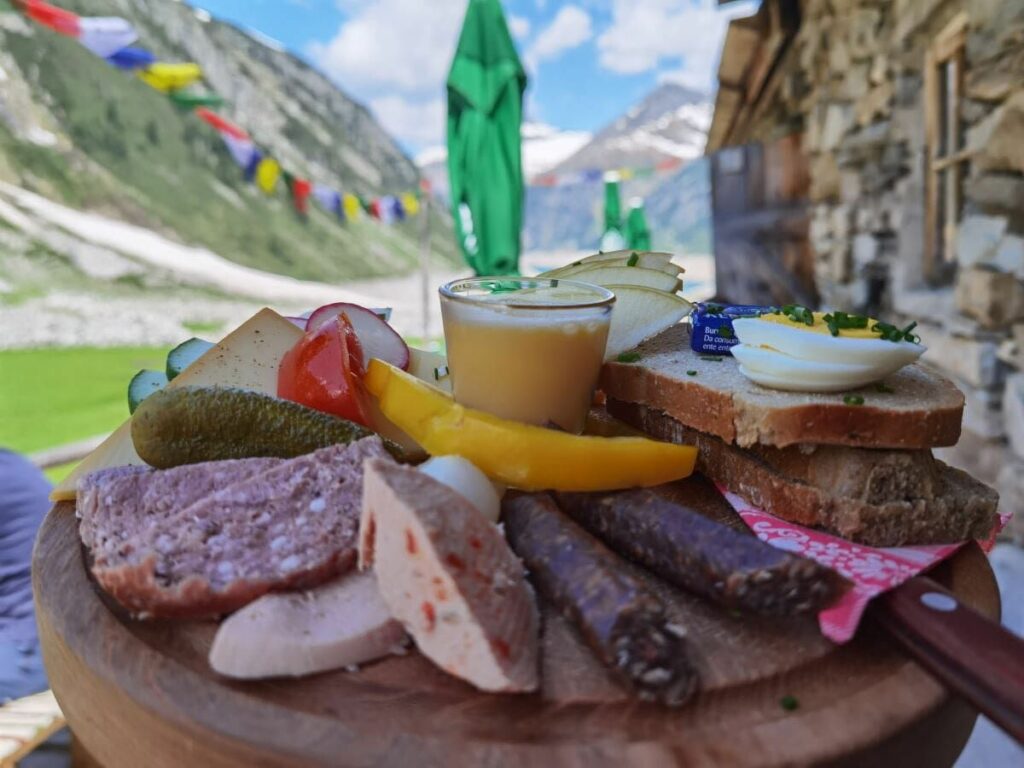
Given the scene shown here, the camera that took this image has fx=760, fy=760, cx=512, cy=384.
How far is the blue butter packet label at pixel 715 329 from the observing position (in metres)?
1.79

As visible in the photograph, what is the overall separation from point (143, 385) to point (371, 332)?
0.56 meters

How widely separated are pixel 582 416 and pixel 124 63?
6032 millimetres

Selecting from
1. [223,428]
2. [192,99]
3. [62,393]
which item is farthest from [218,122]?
[223,428]

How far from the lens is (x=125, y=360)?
11609 mm

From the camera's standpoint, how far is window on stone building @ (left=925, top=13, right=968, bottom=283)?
383 cm

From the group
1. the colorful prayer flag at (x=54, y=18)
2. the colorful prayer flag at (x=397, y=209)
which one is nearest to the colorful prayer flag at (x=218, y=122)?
the colorful prayer flag at (x=54, y=18)

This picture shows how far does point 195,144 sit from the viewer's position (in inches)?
914

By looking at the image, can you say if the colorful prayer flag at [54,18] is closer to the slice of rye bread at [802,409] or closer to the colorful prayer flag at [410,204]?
the colorful prayer flag at [410,204]

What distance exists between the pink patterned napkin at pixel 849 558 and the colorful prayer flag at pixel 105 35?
20.2 ft

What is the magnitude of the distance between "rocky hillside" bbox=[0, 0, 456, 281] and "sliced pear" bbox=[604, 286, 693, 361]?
1808 centimetres

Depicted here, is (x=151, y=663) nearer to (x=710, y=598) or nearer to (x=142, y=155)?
(x=710, y=598)

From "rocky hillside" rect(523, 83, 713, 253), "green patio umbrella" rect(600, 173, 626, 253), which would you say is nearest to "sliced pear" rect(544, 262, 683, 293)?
"green patio umbrella" rect(600, 173, 626, 253)

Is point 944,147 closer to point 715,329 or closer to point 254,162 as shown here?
point 715,329

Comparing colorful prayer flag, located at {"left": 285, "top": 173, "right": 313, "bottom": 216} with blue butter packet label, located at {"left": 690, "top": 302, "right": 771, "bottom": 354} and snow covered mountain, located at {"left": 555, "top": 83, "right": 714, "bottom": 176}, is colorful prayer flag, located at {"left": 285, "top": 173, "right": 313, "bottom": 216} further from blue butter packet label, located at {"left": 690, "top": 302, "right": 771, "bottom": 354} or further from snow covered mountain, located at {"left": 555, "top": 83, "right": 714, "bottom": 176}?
blue butter packet label, located at {"left": 690, "top": 302, "right": 771, "bottom": 354}
